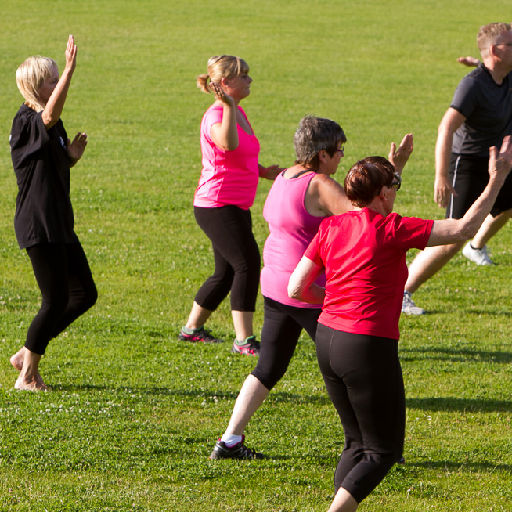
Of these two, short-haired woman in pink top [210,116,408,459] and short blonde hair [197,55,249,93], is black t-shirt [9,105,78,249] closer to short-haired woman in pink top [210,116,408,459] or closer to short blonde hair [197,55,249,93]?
short blonde hair [197,55,249,93]

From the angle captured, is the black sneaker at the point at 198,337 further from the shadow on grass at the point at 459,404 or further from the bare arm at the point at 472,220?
the bare arm at the point at 472,220

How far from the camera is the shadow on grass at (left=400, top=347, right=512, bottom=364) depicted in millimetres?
8422

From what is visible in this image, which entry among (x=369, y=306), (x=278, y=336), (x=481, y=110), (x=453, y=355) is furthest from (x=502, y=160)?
(x=481, y=110)

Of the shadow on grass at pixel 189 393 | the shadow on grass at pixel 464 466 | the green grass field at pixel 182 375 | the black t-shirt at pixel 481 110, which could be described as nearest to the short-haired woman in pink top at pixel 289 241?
the green grass field at pixel 182 375

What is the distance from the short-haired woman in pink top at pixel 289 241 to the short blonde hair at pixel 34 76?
1.97 m

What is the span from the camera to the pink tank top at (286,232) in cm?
573

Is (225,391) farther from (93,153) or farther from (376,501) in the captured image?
(93,153)

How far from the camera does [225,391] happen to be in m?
7.43

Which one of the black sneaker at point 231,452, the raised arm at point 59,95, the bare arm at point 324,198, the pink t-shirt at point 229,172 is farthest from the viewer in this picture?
the pink t-shirt at point 229,172

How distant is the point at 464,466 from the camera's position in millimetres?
6086

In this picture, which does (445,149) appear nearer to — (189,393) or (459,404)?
(459,404)

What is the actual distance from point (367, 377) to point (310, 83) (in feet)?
86.6

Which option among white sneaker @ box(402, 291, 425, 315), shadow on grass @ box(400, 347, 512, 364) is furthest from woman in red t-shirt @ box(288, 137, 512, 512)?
white sneaker @ box(402, 291, 425, 315)

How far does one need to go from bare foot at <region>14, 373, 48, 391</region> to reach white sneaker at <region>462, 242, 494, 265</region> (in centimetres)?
659
